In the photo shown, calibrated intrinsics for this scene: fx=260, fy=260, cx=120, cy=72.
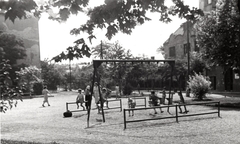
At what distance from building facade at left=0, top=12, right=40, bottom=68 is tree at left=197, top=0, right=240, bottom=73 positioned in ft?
140

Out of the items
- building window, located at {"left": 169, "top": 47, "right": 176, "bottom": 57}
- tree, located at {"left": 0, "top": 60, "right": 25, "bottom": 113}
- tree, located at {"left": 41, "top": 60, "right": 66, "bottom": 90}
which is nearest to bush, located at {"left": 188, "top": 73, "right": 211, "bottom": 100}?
tree, located at {"left": 0, "top": 60, "right": 25, "bottom": 113}

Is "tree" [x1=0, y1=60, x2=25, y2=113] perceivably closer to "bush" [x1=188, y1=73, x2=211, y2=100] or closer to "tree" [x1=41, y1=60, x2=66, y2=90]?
"bush" [x1=188, y1=73, x2=211, y2=100]

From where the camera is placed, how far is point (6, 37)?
51531mm

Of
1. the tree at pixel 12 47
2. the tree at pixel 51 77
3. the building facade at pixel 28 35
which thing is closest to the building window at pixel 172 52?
the tree at pixel 51 77

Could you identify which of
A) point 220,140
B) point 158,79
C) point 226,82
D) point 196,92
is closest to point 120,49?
point 158,79

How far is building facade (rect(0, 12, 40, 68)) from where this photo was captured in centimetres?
5491

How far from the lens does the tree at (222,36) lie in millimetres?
19281

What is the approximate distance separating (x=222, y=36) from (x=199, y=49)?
46.6 ft

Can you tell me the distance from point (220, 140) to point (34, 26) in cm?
5530

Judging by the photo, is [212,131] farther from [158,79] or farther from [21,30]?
[21,30]

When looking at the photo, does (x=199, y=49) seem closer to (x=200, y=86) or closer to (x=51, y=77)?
(x=200, y=86)

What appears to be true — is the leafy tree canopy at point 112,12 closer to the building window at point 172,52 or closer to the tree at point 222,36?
the tree at point 222,36

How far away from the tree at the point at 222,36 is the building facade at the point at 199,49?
2.10 meters

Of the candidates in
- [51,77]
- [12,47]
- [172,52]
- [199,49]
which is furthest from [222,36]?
[51,77]
